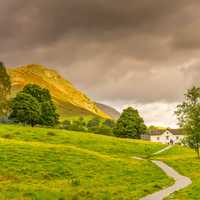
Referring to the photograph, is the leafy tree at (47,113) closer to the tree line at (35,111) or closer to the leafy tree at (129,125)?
the tree line at (35,111)

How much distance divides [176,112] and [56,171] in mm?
45154

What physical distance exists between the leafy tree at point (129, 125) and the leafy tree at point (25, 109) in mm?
32877

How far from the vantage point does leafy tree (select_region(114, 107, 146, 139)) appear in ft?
485

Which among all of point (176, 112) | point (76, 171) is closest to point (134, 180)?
A: point (76, 171)

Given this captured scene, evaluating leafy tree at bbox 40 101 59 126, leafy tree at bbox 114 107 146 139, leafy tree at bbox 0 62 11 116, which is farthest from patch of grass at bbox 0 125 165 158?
leafy tree at bbox 114 107 146 139

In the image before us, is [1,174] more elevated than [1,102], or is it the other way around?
[1,102]

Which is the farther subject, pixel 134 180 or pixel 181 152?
pixel 181 152

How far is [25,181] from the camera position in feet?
148

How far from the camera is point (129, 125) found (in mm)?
148750

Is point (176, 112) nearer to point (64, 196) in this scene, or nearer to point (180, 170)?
point (180, 170)

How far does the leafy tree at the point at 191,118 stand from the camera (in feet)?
286

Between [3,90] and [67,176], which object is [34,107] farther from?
[67,176]

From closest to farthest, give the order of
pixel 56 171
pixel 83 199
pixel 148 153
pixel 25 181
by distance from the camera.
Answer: pixel 83 199 < pixel 25 181 < pixel 56 171 < pixel 148 153

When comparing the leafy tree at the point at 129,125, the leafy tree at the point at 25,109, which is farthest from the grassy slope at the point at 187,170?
the leafy tree at the point at 25,109
